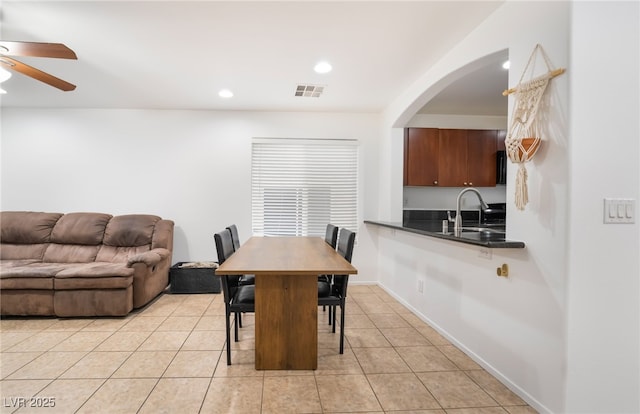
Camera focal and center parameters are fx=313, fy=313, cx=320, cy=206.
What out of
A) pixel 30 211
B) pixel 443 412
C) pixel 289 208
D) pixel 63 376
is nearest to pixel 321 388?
pixel 443 412

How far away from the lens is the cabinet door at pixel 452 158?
418 centimetres

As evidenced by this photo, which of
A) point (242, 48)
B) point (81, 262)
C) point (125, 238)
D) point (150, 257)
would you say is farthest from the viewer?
point (125, 238)

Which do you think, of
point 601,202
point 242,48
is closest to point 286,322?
point 601,202

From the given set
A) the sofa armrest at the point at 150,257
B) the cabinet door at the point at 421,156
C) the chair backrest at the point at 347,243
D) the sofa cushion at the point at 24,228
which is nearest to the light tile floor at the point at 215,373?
the sofa armrest at the point at 150,257

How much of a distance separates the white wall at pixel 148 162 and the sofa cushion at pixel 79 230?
14.7 inches

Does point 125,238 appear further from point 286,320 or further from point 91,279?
point 286,320

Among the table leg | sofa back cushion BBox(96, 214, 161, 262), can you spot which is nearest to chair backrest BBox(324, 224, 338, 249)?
the table leg

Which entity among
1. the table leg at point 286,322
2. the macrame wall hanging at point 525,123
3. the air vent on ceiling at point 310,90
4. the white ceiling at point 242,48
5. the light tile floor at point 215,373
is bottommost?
the light tile floor at point 215,373

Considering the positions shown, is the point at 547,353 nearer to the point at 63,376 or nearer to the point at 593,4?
the point at 593,4

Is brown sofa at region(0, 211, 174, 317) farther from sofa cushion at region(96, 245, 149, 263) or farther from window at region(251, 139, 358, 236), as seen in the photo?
window at region(251, 139, 358, 236)

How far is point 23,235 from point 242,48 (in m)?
3.64

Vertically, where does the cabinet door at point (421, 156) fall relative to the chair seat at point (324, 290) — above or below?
above

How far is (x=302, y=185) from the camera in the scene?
450 centimetres

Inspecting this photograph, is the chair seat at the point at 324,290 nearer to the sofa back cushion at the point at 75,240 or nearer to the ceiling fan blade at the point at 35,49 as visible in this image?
the ceiling fan blade at the point at 35,49
